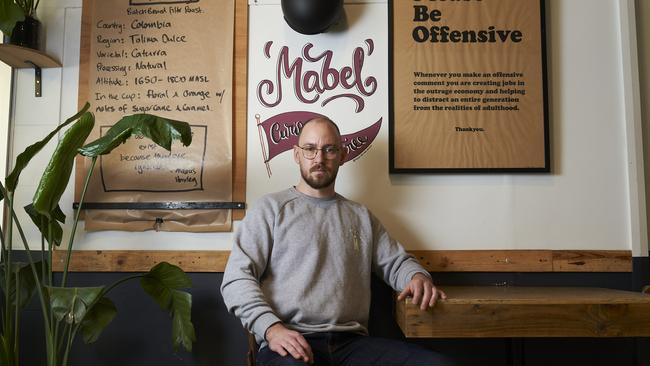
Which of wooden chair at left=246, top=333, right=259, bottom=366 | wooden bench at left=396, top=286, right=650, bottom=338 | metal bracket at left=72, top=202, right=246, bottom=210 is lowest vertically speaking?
wooden chair at left=246, top=333, right=259, bottom=366

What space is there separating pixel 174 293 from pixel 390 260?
0.93 meters

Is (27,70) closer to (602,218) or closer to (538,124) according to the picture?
(538,124)

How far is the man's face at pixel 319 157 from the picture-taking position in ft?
6.30

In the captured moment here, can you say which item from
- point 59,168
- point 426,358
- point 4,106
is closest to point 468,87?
point 426,358

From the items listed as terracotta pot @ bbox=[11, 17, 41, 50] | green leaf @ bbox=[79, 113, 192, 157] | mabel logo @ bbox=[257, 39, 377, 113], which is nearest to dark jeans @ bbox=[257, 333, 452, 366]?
green leaf @ bbox=[79, 113, 192, 157]

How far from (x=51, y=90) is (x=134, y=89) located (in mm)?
445

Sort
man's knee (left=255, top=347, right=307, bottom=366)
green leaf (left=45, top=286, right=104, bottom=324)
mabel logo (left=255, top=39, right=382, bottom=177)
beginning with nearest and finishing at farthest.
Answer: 1. man's knee (left=255, top=347, right=307, bottom=366)
2. green leaf (left=45, top=286, right=104, bottom=324)
3. mabel logo (left=255, top=39, right=382, bottom=177)

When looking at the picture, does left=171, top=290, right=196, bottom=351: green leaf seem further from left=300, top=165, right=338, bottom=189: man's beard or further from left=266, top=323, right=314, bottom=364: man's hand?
left=300, top=165, right=338, bottom=189: man's beard

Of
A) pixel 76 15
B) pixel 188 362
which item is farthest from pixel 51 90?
pixel 188 362

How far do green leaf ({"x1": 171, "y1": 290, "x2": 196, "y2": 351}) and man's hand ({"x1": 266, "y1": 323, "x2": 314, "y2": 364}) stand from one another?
19.4 inches

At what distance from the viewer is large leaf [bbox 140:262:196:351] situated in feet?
6.31

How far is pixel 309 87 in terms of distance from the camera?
229 cm

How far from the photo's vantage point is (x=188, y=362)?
7.28ft

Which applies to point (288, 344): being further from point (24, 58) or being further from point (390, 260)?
point (24, 58)
